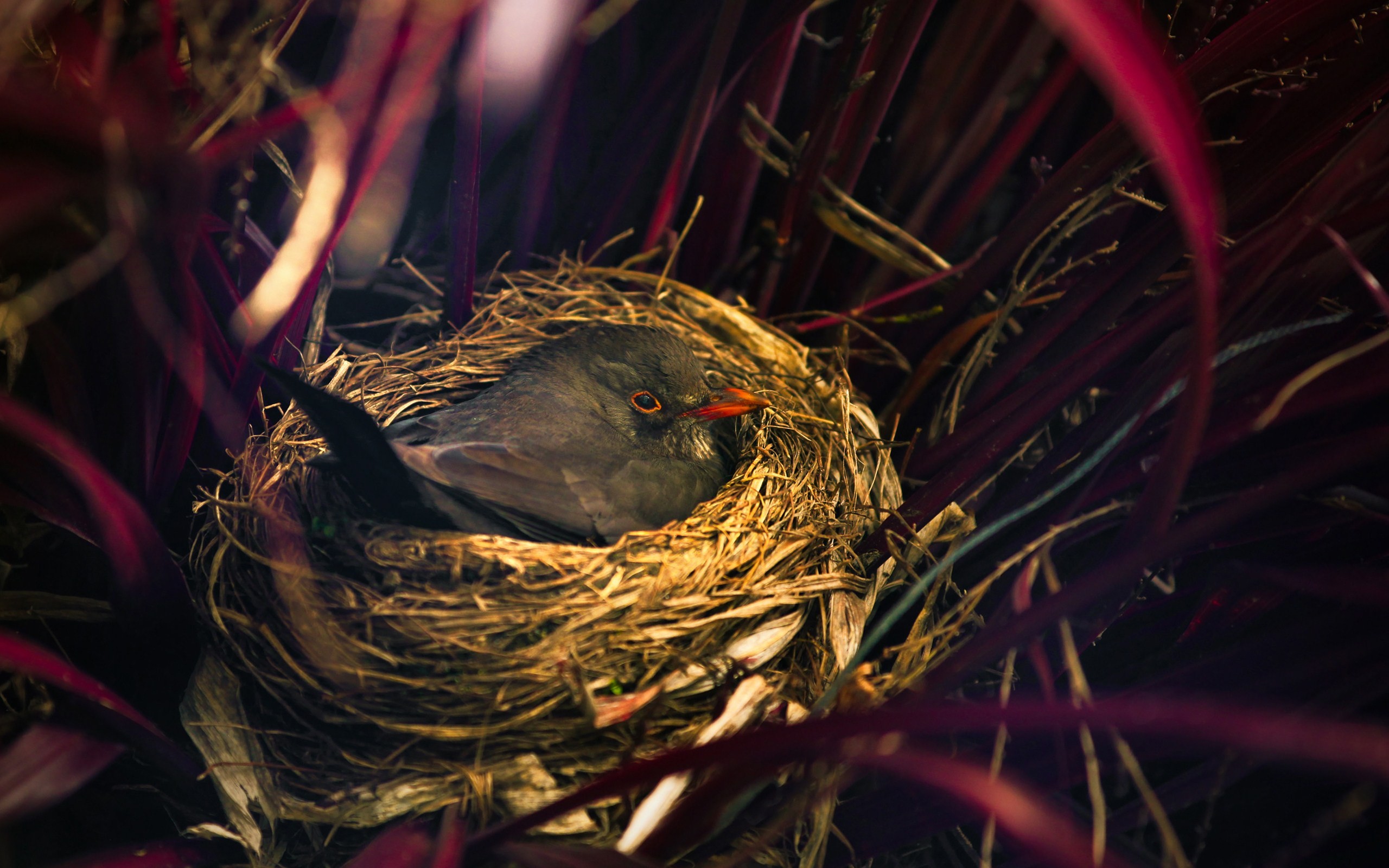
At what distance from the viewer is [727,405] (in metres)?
1.76

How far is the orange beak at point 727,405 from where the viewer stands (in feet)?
5.64

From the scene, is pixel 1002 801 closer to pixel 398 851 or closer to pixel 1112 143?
pixel 398 851

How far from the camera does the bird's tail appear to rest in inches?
43.9

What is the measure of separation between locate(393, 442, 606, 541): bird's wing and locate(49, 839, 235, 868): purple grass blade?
0.67 metres

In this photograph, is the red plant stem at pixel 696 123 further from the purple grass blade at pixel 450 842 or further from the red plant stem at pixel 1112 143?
the purple grass blade at pixel 450 842

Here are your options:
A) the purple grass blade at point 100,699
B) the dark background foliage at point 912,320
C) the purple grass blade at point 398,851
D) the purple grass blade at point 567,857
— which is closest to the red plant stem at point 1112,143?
the dark background foliage at point 912,320

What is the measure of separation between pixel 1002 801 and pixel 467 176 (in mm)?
1349

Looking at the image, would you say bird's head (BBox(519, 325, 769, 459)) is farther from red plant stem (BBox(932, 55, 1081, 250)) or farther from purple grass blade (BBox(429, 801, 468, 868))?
purple grass blade (BBox(429, 801, 468, 868))

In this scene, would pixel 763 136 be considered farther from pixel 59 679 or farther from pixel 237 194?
pixel 59 679

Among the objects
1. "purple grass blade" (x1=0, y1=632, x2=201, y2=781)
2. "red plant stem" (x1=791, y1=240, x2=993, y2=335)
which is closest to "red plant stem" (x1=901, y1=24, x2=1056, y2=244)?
"red plant stem" (x1=791, y1=240, x2=993, y2=335)

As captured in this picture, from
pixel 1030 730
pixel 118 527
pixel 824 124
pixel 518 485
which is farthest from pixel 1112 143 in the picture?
pixel 118 527

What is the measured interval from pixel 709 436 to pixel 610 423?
9.9 inches

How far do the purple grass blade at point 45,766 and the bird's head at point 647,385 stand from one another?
1.10 meters

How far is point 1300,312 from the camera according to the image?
3.84 feet
